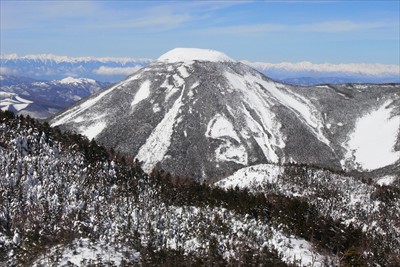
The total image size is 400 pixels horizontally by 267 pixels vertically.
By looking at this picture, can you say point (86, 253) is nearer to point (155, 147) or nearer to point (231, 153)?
point (155, 147)

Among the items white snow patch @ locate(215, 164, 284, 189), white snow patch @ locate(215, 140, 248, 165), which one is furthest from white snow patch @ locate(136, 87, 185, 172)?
white snow patch @ locate(215, 164, 284, 189)

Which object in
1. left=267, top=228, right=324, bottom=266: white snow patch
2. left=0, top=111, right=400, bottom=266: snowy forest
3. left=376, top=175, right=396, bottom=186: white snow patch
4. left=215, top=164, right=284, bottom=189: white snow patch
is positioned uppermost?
left=0, top=111, right=400, bottom=266: snowy forest

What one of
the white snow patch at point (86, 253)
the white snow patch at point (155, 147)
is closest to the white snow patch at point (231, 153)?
the white snow patch at point (155, 147)

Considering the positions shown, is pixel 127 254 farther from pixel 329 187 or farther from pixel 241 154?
pixel 241 154

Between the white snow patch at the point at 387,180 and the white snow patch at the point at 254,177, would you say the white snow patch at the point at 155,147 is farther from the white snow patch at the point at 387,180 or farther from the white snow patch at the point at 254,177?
the white snow patch at the point at 387,180

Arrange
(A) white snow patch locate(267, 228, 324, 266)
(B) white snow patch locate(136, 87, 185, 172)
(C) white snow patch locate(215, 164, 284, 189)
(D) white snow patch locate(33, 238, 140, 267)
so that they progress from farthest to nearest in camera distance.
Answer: (B) white snow patch locate(136, 87, 185, 172)
(C) white snow patch locate(215, 164, 284, 189)
(A) white snow patch locate(267, 228, 324, 266)
(D) white snow patch locate(33, 238, 140, 267)

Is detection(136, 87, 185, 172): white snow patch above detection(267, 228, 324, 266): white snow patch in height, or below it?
below

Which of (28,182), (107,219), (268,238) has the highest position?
(28,182)

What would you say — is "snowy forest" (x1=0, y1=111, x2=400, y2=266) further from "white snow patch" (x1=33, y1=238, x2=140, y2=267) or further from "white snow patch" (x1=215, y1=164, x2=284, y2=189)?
"white snow patch" (x1=215, y1=164, x2=284, y2=189)

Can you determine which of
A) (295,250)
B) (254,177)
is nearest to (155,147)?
(254,177)

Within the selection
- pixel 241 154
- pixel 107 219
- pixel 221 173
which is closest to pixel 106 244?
pixel 107 219
